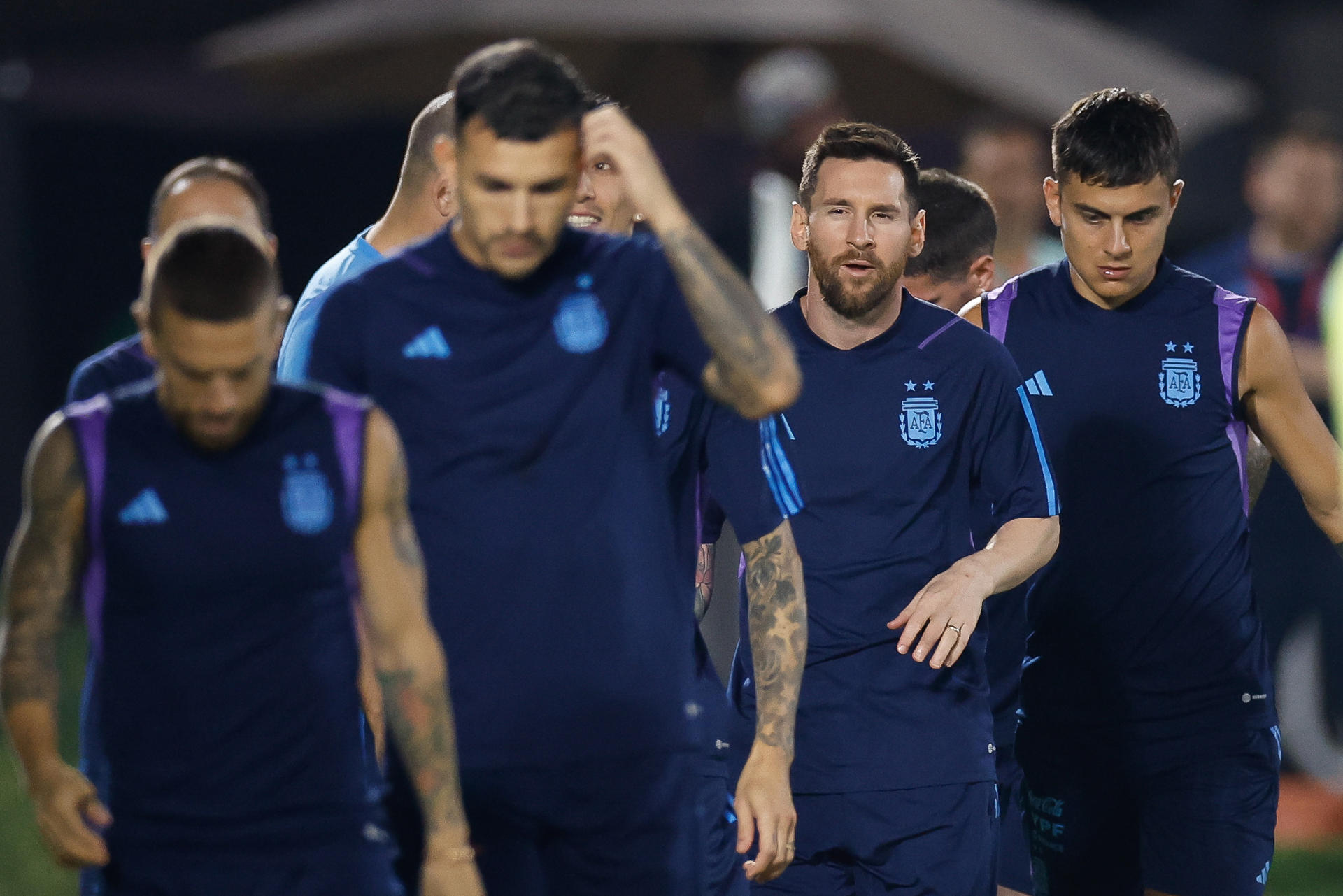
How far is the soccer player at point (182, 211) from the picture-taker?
474 centimetres

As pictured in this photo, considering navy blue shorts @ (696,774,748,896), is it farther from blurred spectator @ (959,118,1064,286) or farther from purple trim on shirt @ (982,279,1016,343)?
blurred spectator @ (959,118,1064,286)

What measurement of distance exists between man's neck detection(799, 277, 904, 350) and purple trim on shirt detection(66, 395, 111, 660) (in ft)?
7.50

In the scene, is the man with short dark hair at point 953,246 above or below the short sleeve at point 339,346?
above

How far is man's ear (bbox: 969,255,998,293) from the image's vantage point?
6.48 m

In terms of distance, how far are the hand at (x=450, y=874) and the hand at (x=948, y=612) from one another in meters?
1.59

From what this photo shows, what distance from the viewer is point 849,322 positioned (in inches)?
215

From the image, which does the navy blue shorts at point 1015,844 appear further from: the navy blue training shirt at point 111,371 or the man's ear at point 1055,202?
the navy blue training shirt at point 111,371

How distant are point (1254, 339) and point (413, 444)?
8.93ft

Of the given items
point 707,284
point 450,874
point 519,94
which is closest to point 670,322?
point 707,284

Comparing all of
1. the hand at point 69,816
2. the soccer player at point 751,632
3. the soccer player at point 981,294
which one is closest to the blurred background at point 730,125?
the soccer player at point 981,294

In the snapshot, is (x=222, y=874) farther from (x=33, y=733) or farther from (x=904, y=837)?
(x=904, y=837)

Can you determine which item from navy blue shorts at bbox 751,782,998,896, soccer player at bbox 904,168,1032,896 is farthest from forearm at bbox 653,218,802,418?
soccer player at bbox 904,168,1032,896

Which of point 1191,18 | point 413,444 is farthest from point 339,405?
point 1191,18

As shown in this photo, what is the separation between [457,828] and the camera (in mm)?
3760
